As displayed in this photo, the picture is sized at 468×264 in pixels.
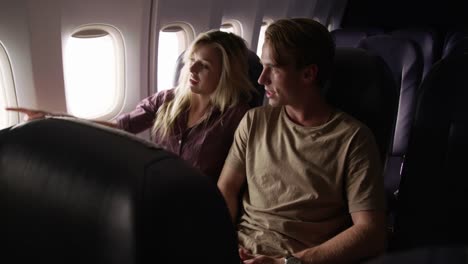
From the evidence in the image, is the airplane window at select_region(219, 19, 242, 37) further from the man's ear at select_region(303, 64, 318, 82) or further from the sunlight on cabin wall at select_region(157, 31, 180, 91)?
the man's ear at select_region(303, 64, 318, 82)

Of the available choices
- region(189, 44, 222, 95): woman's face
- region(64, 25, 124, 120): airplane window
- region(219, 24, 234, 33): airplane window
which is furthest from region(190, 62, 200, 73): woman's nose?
region(219, 24, 234, 33): airplane window

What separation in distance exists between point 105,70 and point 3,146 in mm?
1977

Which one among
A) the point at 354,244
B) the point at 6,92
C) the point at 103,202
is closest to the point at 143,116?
the point at 6,92

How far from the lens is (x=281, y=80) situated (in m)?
1.74

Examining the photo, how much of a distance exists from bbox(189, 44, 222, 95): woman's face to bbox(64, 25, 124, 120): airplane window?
0.77m

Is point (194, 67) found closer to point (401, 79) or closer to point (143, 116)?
point (143, 116)

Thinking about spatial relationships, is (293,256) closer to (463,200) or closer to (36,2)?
(463,200)

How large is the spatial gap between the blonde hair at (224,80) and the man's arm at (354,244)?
70 cm

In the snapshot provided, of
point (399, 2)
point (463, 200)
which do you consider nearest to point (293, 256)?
point (463, 200)

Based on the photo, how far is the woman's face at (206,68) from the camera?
6.84ft

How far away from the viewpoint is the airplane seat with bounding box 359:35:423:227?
2750 millimetres

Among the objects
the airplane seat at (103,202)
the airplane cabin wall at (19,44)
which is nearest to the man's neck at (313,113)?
the airplane seat at (103,202)

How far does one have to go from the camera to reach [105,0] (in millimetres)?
2465

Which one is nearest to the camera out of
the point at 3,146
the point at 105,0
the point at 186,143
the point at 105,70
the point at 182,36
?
the point at 3,146
